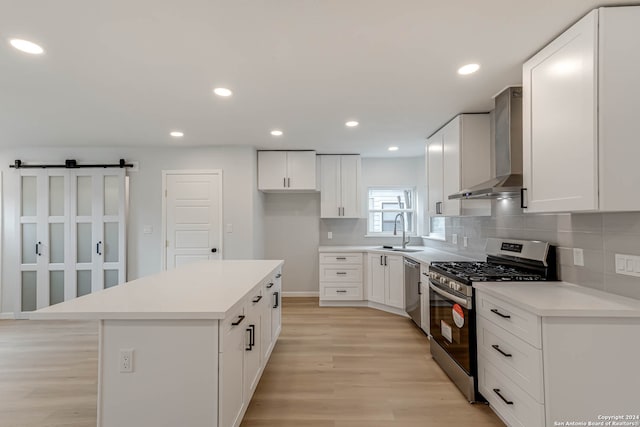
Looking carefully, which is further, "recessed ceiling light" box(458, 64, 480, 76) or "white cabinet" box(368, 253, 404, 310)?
"white cabinet" box(368, 253, 404, 310)

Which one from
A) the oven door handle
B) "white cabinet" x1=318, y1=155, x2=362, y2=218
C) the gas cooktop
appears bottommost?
the oven door handle

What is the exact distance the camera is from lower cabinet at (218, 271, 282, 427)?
156 cm

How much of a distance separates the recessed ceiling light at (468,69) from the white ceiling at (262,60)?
57 mm

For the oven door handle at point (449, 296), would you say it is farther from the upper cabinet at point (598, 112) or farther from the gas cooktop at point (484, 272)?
the upper cabinet at point (598, 112)

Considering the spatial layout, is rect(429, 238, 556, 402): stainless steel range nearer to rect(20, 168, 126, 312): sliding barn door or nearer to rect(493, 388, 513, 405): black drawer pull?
rect(493, 388, 513, 405): black drawer pull

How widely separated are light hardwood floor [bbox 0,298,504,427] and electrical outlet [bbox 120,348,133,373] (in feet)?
2.94

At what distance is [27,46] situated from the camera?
189 cm

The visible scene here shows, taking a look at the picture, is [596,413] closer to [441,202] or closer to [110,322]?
[441,202]

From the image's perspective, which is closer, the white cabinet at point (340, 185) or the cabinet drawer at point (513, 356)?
the cabinet drawer at point (513, 356)

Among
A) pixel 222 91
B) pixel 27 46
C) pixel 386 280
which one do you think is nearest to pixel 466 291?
pixel 386 280

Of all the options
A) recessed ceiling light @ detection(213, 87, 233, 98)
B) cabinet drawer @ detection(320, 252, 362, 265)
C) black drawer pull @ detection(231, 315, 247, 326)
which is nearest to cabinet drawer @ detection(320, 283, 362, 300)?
cabinet drawer @ detection(320, 252, 362, 265)

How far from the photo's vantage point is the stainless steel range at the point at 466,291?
222cm

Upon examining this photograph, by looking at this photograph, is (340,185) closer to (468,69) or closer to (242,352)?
(468,69)

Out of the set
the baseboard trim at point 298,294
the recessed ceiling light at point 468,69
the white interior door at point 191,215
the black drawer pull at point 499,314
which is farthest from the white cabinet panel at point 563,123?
the baseboard trim at point 298,294
